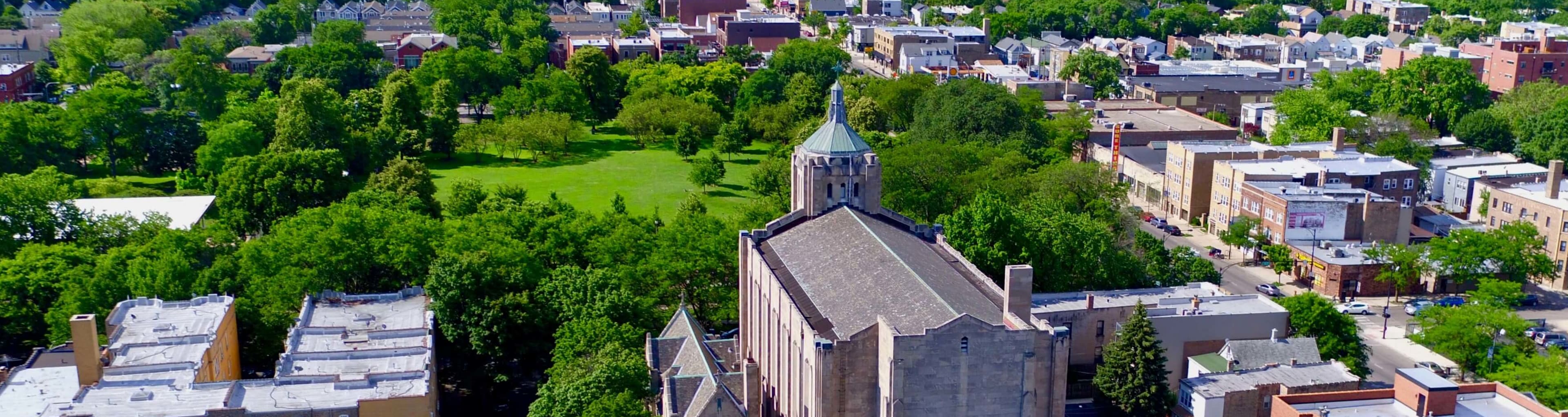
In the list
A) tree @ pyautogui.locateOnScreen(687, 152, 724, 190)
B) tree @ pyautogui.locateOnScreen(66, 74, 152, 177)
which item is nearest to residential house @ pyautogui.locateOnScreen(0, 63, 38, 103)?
tree @ pyautogui.locateOnScreen(66, 74, 152, 177)

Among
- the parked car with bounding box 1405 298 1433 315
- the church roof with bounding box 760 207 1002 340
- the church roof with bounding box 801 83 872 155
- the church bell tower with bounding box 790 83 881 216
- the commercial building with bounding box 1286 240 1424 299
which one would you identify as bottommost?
the parked car with bounding box 1405 298 1433 315

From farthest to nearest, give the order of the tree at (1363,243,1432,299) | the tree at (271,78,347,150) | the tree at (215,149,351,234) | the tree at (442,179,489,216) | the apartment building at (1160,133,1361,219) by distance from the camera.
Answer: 1. the tree at (271,78,347,150)
2. the apartment building at (1160,133,1361,219)
3. the tree at (215,149,351,234)
4. the tree at (442,179,489,216)
5. the tree at (1363,243,1432,299)

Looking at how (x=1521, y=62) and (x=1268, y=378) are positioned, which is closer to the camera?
(x=1268, y=378)

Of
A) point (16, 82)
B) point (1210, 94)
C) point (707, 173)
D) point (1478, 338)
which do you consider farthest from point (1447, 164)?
point (16, 82)

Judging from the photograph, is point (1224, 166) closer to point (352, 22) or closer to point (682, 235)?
point (682, 235)

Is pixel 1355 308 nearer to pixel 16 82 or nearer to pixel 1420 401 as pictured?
pixel 1420 401

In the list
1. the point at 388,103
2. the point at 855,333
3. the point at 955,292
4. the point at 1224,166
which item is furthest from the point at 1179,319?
the point at 388,103

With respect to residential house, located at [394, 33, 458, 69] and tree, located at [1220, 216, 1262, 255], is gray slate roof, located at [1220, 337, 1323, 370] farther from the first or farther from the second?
residential house, located at [394, 33, 458, 69]

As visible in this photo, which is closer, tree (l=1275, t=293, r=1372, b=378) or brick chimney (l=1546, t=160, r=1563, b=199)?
tree (l=1275, t=293, r=1372, b=378)
